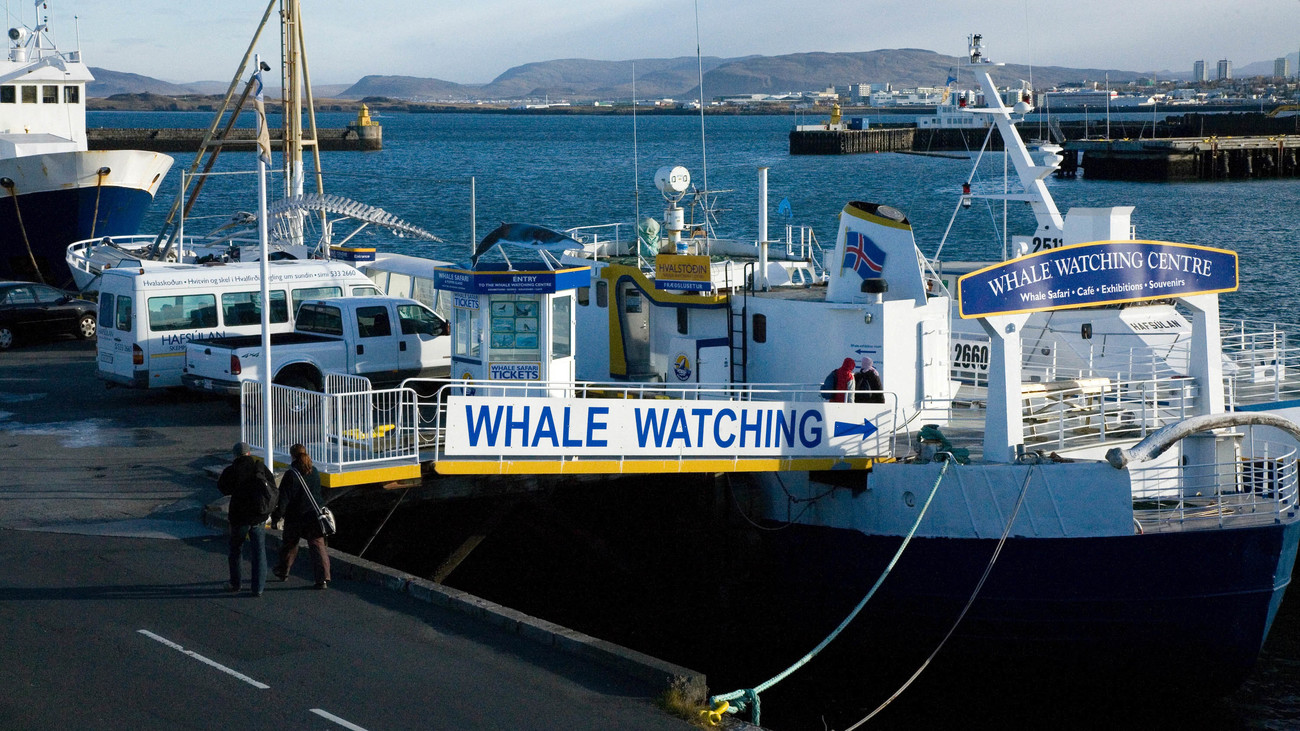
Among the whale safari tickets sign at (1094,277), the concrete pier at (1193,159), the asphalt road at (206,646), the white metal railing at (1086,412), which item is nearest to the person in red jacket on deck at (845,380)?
the white metal railing at (1086,412)

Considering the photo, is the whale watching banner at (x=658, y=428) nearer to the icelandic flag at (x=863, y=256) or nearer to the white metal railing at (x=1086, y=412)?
the white metal railing at (x=1086, y=412)

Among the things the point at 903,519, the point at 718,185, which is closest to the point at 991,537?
the point at 903,519

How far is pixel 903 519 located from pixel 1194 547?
117 inches

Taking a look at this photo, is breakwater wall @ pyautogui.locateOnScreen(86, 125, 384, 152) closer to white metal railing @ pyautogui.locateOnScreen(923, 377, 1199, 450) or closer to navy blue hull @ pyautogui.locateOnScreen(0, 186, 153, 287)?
navy blue hull @ pyautogui.locateOnScreen(0, 186, 153, 287)

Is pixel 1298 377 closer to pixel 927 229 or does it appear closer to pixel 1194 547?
pixel 1194 547

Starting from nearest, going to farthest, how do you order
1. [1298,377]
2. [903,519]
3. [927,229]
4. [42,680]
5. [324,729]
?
[324,729] → [42,680] → [903,519] → [1298,377] → [927,229]

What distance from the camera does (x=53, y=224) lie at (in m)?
37.8

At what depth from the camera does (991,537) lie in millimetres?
13992

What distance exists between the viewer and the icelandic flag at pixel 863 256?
1588cm

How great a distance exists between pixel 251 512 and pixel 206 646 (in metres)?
1.51

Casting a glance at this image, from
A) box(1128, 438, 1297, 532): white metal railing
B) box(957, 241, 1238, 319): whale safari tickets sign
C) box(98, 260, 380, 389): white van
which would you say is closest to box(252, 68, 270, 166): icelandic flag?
box(98, 260, 380, 389): white van

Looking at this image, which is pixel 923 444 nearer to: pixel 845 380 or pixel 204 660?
pixel 845 380

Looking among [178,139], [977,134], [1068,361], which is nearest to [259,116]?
[1068,361]

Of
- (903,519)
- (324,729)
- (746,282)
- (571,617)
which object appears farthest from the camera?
(746,282)
